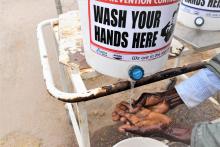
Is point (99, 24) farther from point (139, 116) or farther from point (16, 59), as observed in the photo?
point (16, 59)

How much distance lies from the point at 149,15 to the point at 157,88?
3.76 feet

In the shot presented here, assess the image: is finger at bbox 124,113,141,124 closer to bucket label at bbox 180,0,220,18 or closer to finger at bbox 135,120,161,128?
finger at bbox 135,120,161,128

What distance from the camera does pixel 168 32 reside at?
2.07 feet

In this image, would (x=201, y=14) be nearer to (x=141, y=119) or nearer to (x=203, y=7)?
(x=203, y=7)

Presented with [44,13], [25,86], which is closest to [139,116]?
[25,86]

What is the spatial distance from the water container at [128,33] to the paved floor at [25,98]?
0.85m

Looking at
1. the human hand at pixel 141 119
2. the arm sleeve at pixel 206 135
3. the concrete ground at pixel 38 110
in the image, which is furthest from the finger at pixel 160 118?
the concrete ground at pixel 38 110

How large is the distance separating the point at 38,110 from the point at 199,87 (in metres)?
1.07

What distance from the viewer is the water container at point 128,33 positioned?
56cm

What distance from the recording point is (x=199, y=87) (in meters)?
0.78

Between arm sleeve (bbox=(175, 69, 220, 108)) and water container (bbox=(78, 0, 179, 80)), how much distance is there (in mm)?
153

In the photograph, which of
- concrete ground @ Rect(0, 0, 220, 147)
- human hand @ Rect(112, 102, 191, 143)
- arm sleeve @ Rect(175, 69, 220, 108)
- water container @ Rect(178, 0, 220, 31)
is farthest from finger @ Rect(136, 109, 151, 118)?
concrete ground @ Rect(0, 0, 220, 147)

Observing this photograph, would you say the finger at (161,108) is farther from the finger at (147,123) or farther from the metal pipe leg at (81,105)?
the metal pipe leg at (81,105)

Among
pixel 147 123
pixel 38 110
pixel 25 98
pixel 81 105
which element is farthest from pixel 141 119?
pixel 25 98
